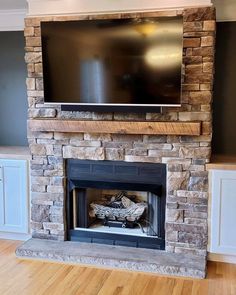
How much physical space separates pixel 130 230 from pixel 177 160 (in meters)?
0.85

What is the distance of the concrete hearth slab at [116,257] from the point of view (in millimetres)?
3246

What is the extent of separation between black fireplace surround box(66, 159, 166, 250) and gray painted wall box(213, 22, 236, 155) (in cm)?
73

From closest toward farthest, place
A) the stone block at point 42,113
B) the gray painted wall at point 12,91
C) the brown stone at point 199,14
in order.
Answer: the brown stone at point 199,14, the stone block at point 42,113, the gray painted wall at point 12,91

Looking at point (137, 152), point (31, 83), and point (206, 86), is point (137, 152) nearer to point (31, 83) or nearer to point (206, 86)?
point (206, 86)

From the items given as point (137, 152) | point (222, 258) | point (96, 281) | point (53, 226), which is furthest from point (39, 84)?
point (222, 258)

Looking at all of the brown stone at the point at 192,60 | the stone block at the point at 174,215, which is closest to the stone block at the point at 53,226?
the stone block at the point at 174,215

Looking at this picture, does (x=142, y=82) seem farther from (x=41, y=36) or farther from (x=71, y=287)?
(x=71, y=287)

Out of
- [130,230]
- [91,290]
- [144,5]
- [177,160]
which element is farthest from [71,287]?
[144,5]

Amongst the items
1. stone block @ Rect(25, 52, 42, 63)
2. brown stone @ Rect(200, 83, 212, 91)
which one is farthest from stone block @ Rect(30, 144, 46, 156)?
brown stone @ Rect(200, 83, 212, 91)

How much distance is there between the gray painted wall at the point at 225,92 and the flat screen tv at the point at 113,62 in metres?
0.72

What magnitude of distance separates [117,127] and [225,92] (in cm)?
113

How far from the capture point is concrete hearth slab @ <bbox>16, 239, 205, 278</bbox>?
10.6 feet

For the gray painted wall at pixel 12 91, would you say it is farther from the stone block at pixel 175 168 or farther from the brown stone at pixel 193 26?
the brown stone at pixel 193 26

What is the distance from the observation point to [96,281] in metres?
3.16
